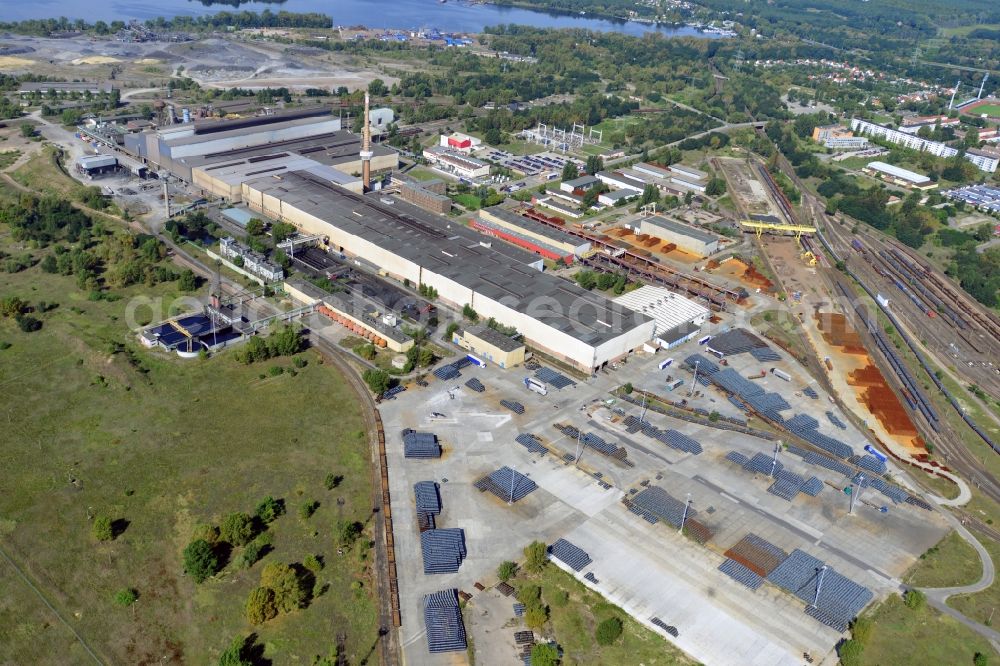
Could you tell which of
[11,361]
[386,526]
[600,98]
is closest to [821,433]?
[386,526]

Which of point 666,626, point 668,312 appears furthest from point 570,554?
point 668,312

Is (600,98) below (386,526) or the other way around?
the other way around

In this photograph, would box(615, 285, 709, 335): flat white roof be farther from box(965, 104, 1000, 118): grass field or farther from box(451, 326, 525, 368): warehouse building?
box(965, 104, 1000, 118): grass field

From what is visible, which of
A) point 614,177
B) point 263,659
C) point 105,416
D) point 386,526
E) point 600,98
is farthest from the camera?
point 600,98

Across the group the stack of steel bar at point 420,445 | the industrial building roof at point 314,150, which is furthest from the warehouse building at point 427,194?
the stack of steel bar at point 420,445

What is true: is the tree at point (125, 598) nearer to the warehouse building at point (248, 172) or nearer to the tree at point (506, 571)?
the tree at point (506, 571)

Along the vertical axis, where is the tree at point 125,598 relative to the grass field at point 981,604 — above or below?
below

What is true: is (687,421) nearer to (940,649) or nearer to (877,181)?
(940,649)
